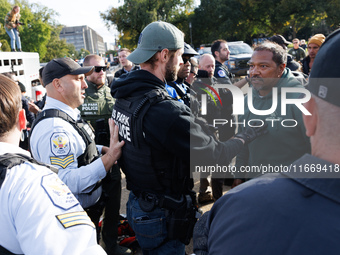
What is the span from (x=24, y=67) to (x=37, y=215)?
35.9 ft

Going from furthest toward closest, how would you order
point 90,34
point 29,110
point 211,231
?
point 90,34 → point 29,110 → point 211,231

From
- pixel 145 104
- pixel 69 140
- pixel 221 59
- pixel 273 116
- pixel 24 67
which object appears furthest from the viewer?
pixel 24 67

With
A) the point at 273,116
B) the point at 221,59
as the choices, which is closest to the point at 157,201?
the point at 273,116

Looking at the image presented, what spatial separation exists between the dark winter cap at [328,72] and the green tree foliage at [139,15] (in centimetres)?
4158

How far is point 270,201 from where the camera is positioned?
820mm

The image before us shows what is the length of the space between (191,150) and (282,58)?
1.50 meters

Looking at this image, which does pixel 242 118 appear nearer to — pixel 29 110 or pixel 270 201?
pixel 270 201

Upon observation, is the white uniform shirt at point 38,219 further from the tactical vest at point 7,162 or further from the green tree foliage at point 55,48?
the green tree foliage at point 55,48

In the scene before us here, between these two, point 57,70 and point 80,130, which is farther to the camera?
point 57,70

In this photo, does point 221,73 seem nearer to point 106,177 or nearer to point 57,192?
point 106,177

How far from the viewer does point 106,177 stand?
8.58 ft

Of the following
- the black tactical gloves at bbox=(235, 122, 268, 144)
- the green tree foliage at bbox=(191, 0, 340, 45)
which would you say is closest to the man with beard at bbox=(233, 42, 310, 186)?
the black tactical gloves at bbox=(235, 122, 268, 144)

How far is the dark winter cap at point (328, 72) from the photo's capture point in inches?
31.4

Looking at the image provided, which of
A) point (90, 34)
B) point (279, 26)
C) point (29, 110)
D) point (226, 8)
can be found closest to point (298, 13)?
point (279, 26)
